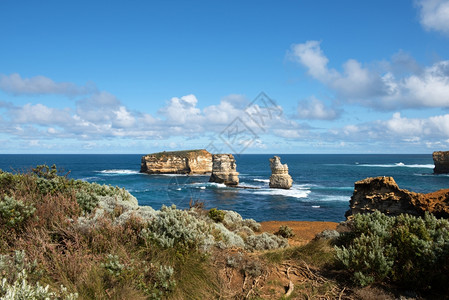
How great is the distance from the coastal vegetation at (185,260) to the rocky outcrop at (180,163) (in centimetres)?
8219

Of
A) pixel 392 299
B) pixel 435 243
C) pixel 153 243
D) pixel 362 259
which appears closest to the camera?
pixel 392 299

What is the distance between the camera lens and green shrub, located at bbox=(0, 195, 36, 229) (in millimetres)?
6539

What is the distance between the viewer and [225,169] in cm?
6600

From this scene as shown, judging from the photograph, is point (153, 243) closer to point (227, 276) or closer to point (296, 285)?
point (227, 276)

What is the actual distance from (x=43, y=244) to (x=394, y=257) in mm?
7173

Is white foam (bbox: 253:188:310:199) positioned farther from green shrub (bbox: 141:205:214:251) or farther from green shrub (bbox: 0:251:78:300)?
green shrub (bbox: 0:251:78:300)

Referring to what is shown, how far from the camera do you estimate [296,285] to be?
5.98m

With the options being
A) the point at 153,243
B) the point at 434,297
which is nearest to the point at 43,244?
the point at 153,243

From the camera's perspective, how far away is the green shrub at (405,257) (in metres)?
5.33

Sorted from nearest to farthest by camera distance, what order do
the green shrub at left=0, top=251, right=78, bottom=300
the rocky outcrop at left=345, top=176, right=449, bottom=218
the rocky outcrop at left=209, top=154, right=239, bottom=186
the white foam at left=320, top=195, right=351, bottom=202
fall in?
the green shrub at left=0, top=251, right=78, bottom=300 → the rocky outcrop at left=345, top=176, right=449, bottom=218 → the white foam at left=320, top=195, right=351, bottom=202 → the rocky outcrop at left=209, top=154, right=239, bottom=186

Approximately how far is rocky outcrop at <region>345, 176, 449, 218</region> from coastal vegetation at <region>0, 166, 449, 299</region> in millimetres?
6438

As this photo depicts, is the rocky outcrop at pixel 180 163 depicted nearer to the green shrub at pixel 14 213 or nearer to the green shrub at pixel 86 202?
the green shrub at pixel 86 202

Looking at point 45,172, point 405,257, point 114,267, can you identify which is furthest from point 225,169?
point 114,267

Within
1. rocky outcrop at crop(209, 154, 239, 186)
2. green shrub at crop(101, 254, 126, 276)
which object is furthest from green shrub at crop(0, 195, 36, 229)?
rocky outcrop at crop(209, 154, 239, 186)
